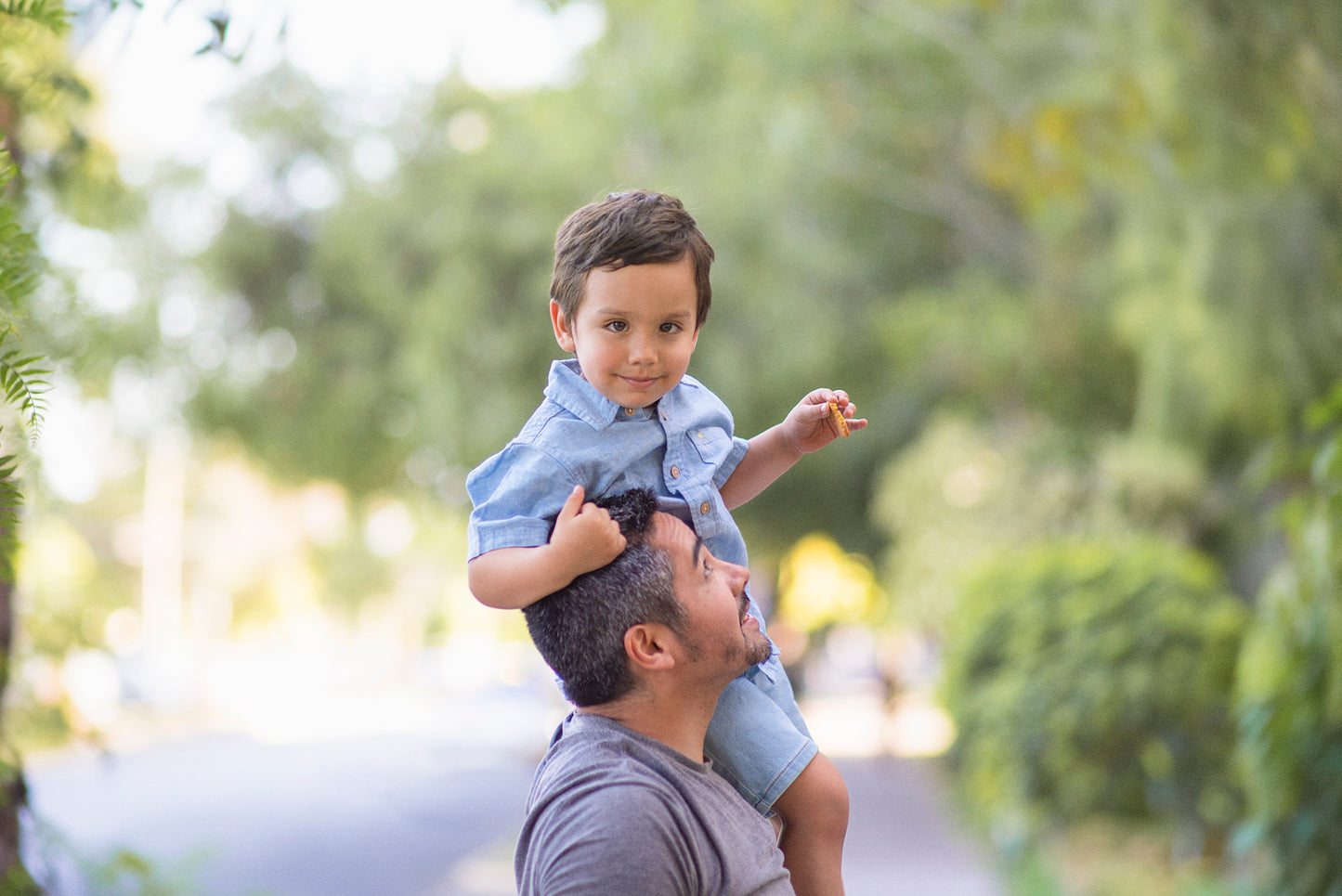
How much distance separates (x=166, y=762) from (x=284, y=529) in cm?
2519

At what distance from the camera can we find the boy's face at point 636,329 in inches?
62.8

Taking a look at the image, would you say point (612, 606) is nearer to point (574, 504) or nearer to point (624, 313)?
point (574, 504)

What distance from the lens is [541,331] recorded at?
11.6 metres

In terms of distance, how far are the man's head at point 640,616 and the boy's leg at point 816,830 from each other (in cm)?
21

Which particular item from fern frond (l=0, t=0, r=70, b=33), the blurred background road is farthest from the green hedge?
fern frond (l=0, t=0, r=70, b=33)

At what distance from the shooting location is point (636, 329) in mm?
1606

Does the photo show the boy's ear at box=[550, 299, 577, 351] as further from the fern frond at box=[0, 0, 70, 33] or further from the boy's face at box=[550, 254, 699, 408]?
the fern frond at box=[0, 0, 70, 33]

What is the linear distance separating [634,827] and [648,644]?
0.23 meters

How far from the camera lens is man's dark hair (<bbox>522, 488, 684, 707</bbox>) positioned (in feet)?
5.25

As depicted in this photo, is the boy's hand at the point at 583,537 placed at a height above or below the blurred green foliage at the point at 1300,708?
below

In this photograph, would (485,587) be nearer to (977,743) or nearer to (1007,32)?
(977,743)

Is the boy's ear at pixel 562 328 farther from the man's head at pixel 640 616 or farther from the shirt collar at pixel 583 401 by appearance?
the man's head at pixel 640 616

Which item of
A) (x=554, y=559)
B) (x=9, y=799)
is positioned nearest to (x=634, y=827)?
(x=554, y=559)

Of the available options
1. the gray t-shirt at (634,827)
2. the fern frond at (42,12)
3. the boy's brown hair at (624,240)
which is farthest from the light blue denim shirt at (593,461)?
the fern frond at (42,12)
